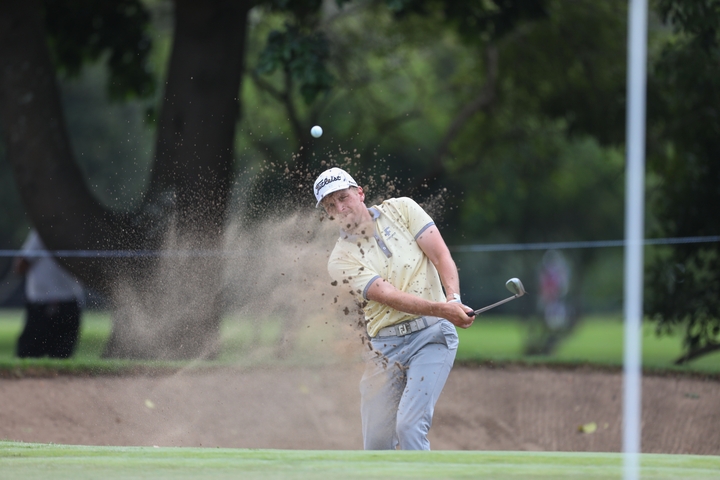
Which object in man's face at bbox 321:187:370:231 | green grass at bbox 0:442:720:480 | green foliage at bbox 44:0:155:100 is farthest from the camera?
green foliage at bbox 44:0:155:100

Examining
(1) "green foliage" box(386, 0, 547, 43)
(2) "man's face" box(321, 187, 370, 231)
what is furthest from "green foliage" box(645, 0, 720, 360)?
(2) "man's face" box(321, 187, 370, 231)

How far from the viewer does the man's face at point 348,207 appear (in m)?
5.42

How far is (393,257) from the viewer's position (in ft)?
18.0

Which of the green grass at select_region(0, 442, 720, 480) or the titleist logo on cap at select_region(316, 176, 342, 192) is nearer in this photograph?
the green grass at select_region(0, 442, 720, 480)

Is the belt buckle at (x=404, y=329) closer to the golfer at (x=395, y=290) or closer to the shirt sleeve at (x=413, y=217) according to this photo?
the golfer at (x=395, y=290)

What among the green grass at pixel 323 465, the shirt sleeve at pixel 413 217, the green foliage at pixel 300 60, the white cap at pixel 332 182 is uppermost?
the green foliage at pixel 300 60

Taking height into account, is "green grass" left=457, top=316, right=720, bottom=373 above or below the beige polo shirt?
below

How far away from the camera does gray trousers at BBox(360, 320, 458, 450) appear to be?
17.7 ft

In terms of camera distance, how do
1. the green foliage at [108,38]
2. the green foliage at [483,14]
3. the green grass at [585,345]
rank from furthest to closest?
the green foliage at [108,38] → the green foliage at [483,14] → the green grass at [585,345]

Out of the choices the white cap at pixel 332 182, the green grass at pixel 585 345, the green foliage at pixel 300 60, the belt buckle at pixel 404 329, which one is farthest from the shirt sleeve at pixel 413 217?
the green foliage at pixel 300 60

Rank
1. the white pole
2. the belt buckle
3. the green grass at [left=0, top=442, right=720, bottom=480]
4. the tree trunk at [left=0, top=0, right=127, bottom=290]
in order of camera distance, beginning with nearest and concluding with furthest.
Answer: the white pole
the green grass at [left=0, top=442, right=720, bottom=480]
the belt buckle
the tree trunk at [left=0, top=0, right=127, bottom=290]

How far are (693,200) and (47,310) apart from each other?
7.12 m

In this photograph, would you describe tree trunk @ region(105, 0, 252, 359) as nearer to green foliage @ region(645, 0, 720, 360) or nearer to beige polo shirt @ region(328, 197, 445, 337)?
beige polo shirt @ region(328, 197, 445, 337)

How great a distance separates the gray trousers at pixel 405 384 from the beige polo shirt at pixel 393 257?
161 mm
